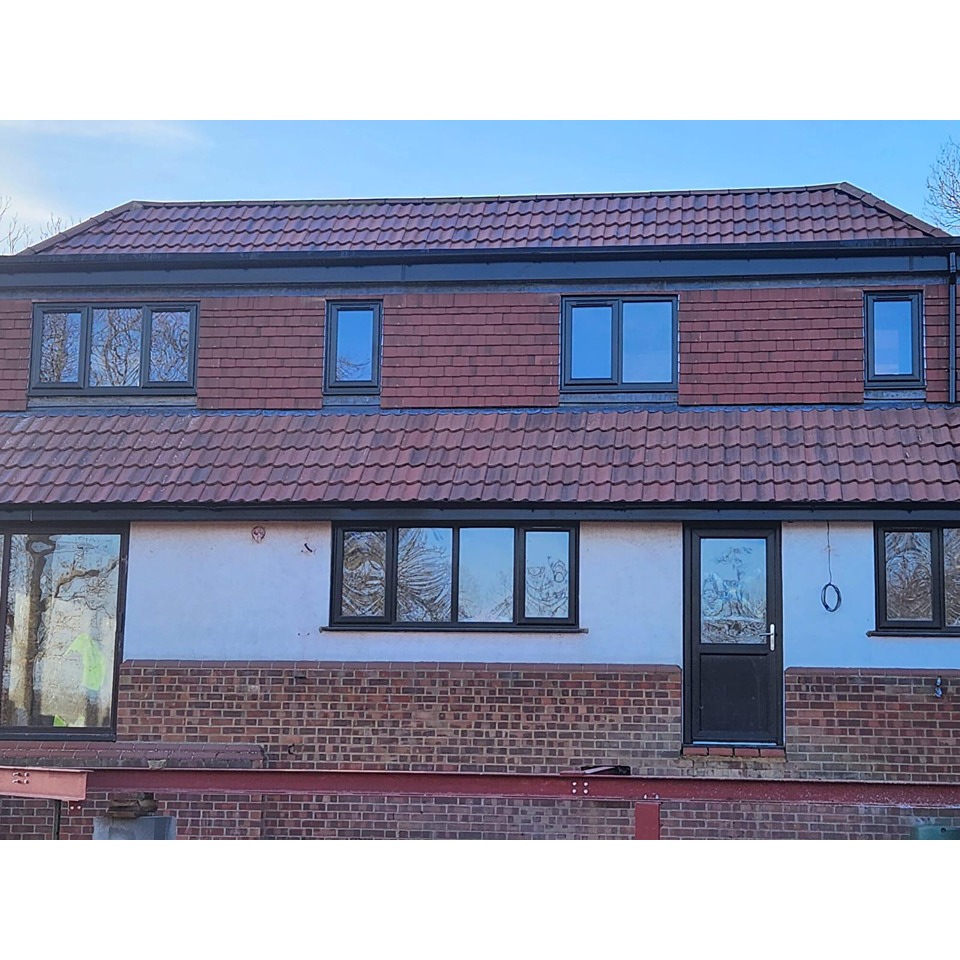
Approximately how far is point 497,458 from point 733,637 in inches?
112

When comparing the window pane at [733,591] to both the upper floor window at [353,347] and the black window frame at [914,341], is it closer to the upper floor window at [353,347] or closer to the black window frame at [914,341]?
the black window frame at [914,341]

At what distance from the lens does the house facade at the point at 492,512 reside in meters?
12.4

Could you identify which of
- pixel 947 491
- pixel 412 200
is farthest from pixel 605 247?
pixel 947 491

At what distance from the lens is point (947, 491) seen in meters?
12.3

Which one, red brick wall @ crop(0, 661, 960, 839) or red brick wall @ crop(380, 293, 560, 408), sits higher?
red brick wall @ crop(380, 293, 560, 408)

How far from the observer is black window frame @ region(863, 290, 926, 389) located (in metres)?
13.7

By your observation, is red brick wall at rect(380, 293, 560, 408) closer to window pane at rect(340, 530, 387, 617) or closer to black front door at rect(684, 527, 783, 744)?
window pane at rect(340, 530, 387, 617)

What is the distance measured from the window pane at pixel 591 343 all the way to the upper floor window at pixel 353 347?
6.90ft

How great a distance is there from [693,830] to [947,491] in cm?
385

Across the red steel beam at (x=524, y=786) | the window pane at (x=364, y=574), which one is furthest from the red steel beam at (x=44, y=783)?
the window pane at (x=364, y=574)

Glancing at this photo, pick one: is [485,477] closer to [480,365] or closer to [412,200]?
[480,365]

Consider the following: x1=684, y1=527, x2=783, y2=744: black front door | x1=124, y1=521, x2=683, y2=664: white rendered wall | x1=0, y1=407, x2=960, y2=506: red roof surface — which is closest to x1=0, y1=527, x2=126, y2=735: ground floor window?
x1=124, y1=521, x2=683, y2=664: white rendered wall

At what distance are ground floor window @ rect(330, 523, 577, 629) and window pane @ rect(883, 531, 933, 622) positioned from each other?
294cm

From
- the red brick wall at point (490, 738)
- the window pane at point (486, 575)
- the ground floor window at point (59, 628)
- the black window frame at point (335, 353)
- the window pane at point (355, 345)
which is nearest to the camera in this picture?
the red brick wall at point (490, 738)
